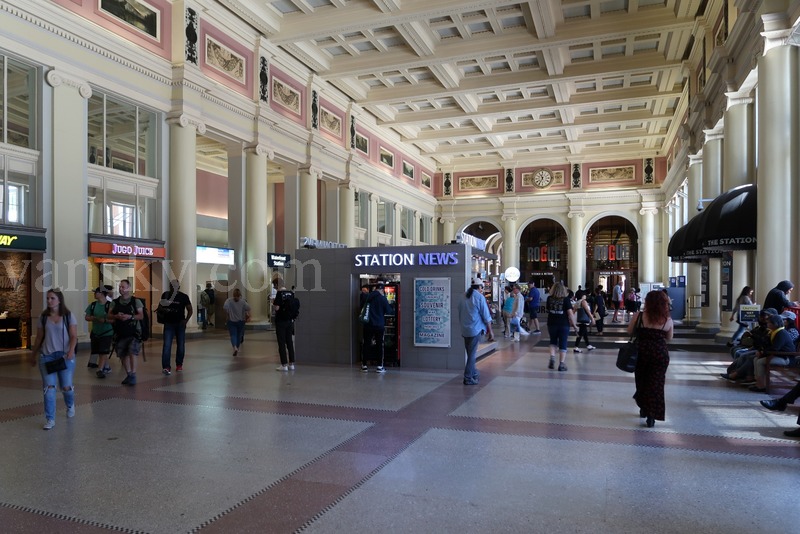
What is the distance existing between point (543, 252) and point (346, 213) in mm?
15883

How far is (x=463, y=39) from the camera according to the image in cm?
1911

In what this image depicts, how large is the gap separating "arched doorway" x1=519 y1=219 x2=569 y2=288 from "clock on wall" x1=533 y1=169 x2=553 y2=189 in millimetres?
2357

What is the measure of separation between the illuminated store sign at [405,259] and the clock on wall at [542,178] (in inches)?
1044

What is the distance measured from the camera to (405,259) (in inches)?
410

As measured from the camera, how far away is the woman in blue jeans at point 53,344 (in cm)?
587

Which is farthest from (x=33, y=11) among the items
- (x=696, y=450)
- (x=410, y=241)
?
(x=410, y=241)

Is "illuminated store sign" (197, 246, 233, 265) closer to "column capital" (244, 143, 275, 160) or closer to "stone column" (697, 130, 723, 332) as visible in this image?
"column capital" (244, 143, 275, 160)

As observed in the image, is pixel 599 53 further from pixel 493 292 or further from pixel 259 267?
pixel 259 267

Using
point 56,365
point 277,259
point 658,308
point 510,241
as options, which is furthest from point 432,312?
point 510,241

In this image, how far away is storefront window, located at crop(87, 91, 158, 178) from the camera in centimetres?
1377

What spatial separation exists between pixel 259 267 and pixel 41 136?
790cm

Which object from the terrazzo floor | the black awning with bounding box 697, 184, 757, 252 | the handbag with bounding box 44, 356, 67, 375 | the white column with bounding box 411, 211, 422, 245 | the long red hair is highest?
the white column with bounding box 411, 211, 422, 245

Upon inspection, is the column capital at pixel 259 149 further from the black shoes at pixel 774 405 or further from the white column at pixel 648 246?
the white column at pixel 648 246

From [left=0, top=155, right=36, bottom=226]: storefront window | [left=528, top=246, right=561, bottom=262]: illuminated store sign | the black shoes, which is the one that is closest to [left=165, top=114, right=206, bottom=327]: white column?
[left=0, top=155, right=36, bottom=226]: storefront window
